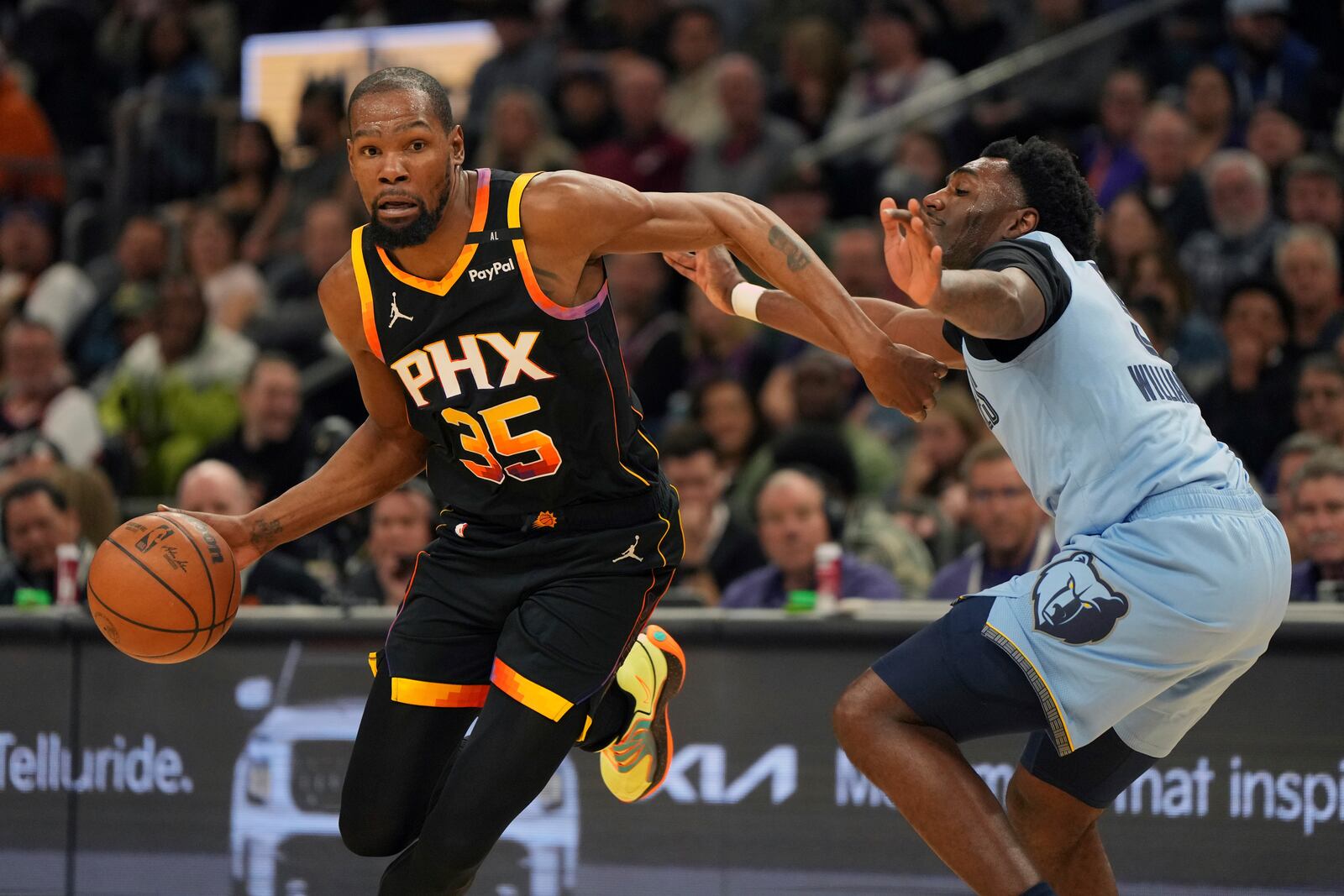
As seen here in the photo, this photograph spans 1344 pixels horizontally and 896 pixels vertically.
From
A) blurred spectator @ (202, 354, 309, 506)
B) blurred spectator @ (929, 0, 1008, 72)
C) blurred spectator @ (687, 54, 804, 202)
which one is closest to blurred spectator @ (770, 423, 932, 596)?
blurred spectator @ (202, 354, 309, 506)

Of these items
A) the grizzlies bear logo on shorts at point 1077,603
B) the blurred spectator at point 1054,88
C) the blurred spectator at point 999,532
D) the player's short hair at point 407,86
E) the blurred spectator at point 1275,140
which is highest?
the blurred spectator at point 1054,88

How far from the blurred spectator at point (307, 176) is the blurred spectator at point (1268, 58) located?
18.4 ft

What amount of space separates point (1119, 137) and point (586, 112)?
3542 mm

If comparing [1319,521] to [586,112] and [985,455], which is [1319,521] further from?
[586,112]

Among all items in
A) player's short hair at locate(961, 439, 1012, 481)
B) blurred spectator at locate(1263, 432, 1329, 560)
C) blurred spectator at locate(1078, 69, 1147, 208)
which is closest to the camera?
blurred spectator at locate(1263, 432, 1329, 560)

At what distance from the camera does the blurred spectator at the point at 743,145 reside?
10.7m

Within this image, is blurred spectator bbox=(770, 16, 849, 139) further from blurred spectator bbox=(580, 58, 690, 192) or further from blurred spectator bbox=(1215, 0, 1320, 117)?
blurred spectator bbox=(1215, 0, 1320, 117)

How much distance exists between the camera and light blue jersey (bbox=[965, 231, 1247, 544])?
3.84 meters

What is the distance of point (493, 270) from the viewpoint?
4.20 metres

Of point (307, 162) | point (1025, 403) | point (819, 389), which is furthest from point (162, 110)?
point (1025, 403)

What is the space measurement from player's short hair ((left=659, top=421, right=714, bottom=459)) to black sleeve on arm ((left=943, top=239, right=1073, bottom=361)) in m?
4.08

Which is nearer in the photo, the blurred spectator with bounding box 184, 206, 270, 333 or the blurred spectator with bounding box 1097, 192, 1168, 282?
the blurred spectator with bounding box 1097, 192, 1168, 282

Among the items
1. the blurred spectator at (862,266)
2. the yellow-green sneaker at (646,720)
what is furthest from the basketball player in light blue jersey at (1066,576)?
the blurred spectator at (862,266)

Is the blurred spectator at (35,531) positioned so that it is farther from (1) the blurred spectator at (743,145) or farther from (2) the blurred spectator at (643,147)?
(1) the blurred spectator at (743,145)
